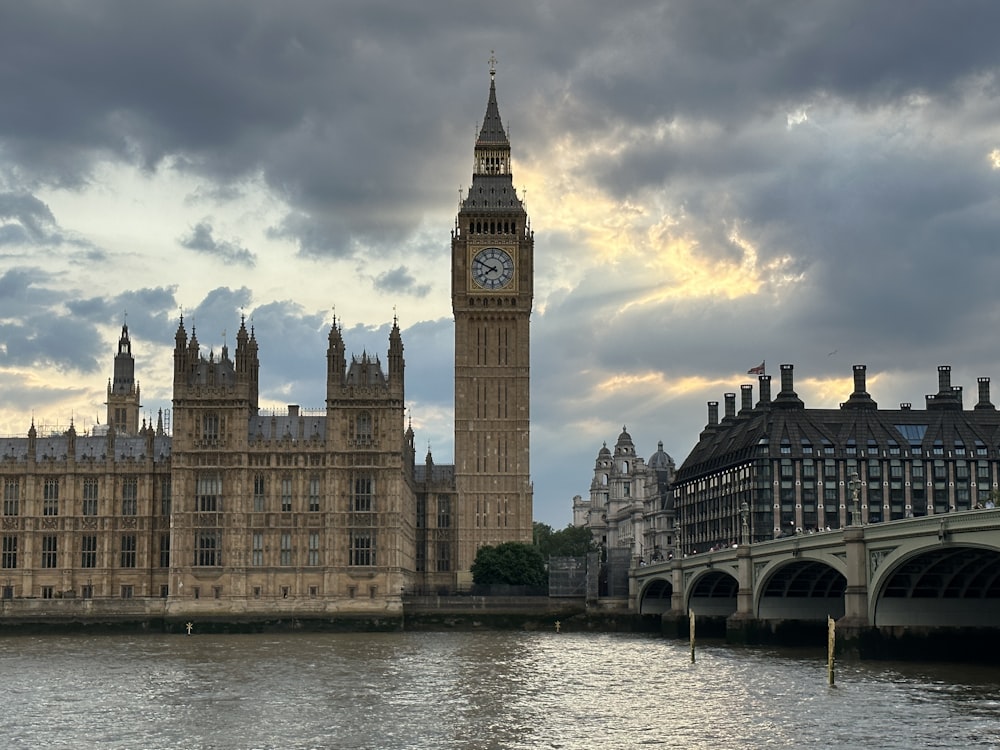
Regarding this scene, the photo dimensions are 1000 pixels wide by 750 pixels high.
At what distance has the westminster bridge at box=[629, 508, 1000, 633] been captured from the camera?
71.1 metres

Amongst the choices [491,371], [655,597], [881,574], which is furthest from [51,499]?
[881,574]

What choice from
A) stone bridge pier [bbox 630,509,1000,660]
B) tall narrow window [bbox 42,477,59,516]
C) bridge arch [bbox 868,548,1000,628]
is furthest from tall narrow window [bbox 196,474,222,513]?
bridge arch [bbox 868,548,1000,628]

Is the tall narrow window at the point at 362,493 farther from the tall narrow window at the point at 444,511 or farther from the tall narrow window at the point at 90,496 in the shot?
the tall narrow window at the point at 444,511

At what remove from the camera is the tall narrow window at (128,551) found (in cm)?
14425

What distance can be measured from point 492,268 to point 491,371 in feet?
38.2

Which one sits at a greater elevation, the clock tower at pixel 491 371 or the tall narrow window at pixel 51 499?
the clock tower at pixel 491 371

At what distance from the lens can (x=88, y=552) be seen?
472 feet

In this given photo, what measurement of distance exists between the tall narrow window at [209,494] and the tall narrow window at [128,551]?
31.3ft

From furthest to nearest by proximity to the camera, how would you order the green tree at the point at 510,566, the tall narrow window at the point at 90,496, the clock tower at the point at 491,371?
the clock tower at the point at 491,371 < the green tree at the point at 510,566 < the tall narrow window at the point at 90,496

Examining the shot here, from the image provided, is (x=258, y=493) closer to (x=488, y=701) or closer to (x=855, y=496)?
(x=855, y=496)

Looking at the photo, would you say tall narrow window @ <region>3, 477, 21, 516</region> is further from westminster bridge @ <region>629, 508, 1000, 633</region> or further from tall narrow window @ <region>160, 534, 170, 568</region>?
westminster bridge @ <region>629, 508, 1000, 633</region>

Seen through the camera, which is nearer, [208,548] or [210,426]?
[208,548]

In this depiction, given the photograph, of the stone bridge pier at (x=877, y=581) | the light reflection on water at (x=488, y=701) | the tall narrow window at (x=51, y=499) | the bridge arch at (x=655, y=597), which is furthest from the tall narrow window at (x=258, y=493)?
the stone bridge pier at (x=877, y=581)

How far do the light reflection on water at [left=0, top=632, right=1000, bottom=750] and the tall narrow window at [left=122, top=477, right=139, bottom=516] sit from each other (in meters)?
47.0
